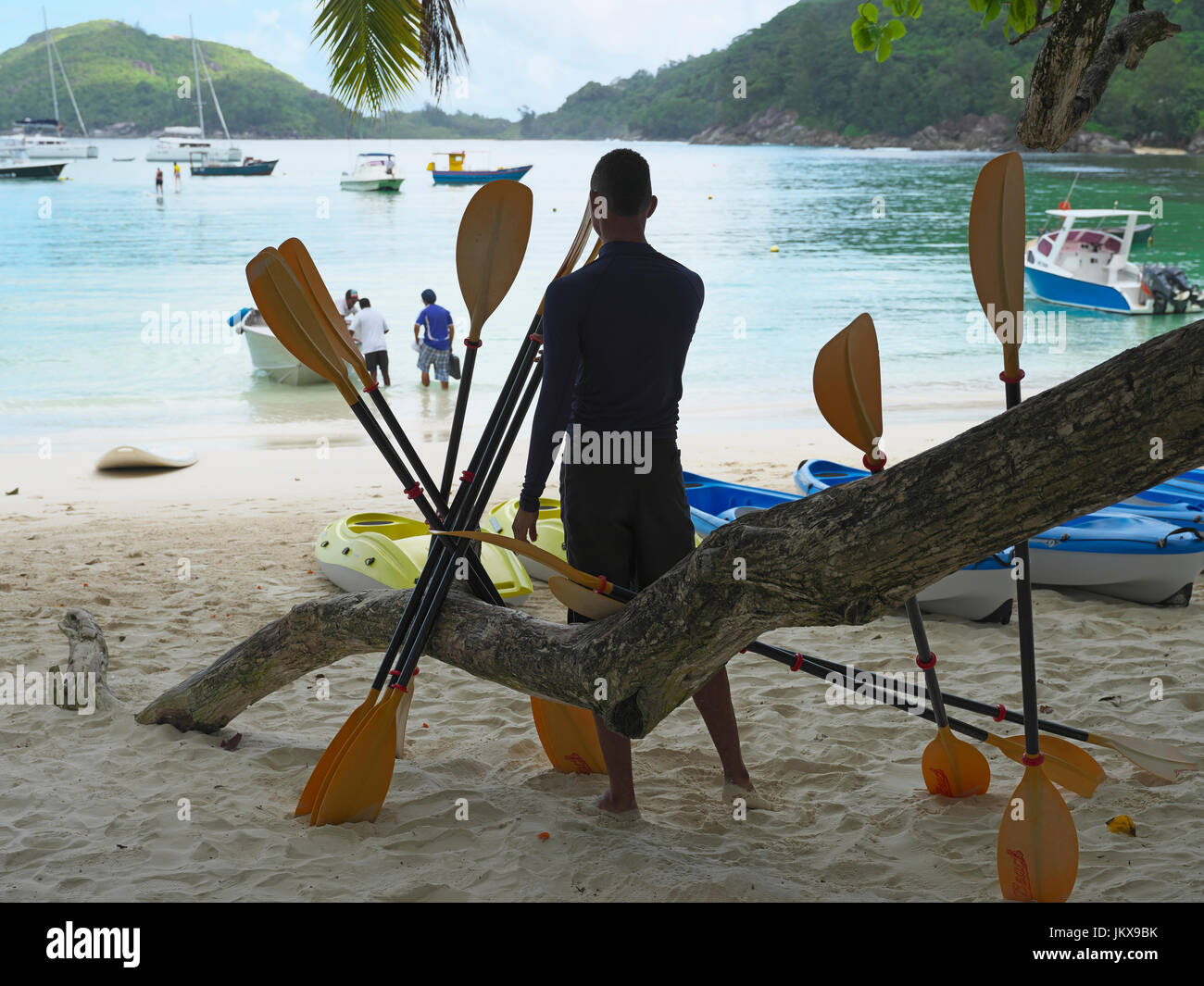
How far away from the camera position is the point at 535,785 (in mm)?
3193

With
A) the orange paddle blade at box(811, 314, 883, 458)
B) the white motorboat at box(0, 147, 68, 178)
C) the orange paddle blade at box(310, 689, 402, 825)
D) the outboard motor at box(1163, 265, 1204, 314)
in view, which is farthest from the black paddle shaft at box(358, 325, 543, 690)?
the white motorboat at box(0, 147, 68, 178)

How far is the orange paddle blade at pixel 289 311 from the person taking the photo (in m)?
2.82

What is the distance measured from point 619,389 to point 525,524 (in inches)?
Answer: 17.0

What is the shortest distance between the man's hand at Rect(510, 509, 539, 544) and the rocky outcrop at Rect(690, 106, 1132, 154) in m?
69.2

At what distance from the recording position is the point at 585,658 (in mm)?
2508

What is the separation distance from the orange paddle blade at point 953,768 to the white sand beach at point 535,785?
55 mm

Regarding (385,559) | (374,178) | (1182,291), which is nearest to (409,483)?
(385,559)

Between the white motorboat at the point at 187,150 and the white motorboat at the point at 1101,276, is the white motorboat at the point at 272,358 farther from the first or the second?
the white motorboat at the point at 187,150

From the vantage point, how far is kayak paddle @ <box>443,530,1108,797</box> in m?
2.57

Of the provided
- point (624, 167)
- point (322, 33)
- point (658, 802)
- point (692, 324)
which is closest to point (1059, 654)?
point (658, 802)

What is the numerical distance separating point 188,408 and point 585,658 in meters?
12.2

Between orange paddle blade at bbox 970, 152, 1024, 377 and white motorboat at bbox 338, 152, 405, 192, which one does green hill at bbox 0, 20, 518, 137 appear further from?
orange paddle blade at bbox 970, 152, 1024, 377

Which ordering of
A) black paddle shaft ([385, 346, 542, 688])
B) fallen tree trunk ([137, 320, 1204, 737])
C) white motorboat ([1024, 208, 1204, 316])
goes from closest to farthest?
fallen tree trunk ([137, 320, 1204, 737]) → black paddle shaft ([385, 346, 542, 688]) → white motorboat ([1024, 208, 1204, 316])

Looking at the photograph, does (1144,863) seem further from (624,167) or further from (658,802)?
(624,167)
